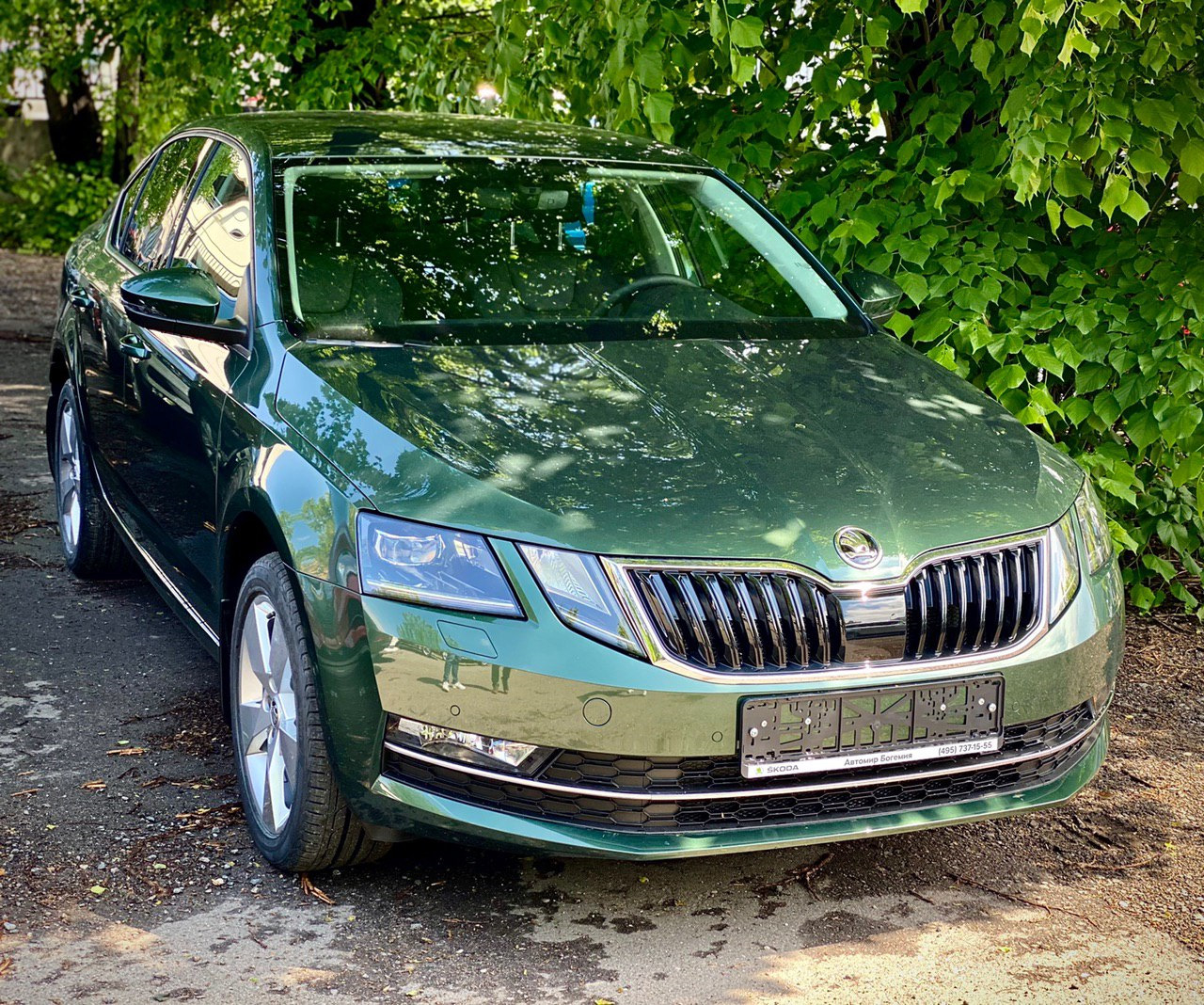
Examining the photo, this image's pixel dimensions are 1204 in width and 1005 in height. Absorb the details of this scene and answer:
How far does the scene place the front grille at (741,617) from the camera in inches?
119

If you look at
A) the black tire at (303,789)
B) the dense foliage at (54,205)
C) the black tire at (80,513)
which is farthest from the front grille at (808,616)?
the dense foliage at (54,205)

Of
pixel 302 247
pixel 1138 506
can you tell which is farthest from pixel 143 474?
pixel 1138 506

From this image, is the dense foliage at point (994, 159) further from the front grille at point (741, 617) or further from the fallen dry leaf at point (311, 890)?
the fallen dry leaf at point (311, 890)

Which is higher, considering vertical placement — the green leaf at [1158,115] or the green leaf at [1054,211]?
the green leaf at [1158,115]

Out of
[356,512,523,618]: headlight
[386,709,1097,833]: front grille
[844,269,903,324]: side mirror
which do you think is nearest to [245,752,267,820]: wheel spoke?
[386,709,1097,833]: front grille

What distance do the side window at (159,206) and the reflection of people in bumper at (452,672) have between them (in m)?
2.30

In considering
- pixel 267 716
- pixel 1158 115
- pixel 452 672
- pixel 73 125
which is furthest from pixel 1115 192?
pixel 73 125

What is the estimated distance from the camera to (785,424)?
356 centimetres

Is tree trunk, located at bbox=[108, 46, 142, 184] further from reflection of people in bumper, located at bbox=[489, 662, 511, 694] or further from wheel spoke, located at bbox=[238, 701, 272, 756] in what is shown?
reflection of people in bumper, located at bbox=[489, 662, 511, 694]

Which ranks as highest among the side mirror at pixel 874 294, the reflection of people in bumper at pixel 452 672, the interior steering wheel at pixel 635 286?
the interior steering wheel at pixel 635 286

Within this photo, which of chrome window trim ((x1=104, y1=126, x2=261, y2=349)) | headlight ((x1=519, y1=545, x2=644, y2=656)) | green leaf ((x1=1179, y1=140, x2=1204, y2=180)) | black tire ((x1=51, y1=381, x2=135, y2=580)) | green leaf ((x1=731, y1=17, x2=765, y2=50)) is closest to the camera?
headlight ((x1=519, y1=545, x2=644, y2=656))

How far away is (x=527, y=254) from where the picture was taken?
4.25 meters

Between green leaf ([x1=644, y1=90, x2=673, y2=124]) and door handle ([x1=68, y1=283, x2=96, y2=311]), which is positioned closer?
green leaf ([x1=644, y1=90, x2=673, y2=124])

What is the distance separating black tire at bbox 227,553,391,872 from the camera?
3273 millimetres
